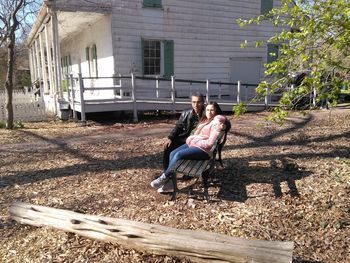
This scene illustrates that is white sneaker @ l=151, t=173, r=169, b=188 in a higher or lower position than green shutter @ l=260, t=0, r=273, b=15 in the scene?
lower

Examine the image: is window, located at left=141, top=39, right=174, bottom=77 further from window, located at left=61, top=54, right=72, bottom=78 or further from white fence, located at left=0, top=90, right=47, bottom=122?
window, located at left=61, top=54, right=72, bottom=78

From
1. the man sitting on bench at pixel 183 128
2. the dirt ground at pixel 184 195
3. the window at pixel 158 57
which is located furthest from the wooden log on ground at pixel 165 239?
the window at pixel 158 57

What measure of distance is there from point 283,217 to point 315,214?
0.41m

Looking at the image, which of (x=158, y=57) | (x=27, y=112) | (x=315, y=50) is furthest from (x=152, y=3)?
(x=315, y=50)

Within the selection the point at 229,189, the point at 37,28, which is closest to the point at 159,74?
the point at 37,28

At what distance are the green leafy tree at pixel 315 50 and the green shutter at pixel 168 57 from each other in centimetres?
967

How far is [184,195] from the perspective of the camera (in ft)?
15.3

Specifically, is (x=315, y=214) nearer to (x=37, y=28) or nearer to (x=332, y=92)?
(x=332, y=92)

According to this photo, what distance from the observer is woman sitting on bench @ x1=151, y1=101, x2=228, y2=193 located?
176 inches

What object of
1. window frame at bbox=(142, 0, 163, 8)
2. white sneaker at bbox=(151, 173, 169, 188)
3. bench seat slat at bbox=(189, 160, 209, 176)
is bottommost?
white sneaker at bbox=(151, 173, 169, 188)

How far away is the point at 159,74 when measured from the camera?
13.6 m

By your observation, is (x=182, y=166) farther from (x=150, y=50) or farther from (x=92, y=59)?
(x=92, y=59)

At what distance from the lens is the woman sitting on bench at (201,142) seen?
4.46 m

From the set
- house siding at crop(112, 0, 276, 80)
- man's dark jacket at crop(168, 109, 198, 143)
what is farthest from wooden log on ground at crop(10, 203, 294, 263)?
house siding at crop(112, 0, 276, 80)
